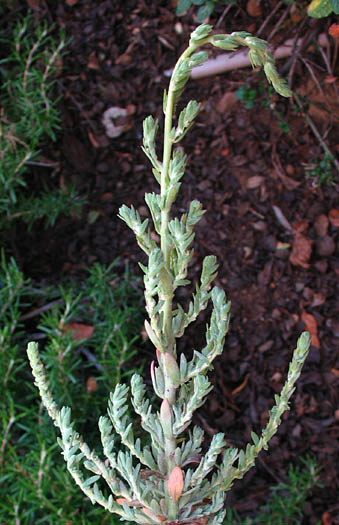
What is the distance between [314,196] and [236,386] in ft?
2.48

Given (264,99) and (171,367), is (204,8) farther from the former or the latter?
(171,367)

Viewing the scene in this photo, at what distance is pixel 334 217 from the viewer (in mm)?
2156

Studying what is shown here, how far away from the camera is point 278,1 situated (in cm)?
227

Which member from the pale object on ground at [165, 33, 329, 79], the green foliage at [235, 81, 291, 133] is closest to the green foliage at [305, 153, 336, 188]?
the green foliage at [235, 81, 291, 133]

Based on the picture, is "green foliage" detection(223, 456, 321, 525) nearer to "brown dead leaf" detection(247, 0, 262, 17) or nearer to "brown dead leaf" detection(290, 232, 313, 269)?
"brown dead leaf" detection(290, 232, 313, 269)

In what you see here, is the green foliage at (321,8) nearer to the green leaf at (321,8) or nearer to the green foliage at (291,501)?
the green leaf at (321,8)

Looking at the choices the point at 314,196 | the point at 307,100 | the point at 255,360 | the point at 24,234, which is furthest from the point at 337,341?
the point at 24,234

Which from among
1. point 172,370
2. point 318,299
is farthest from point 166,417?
point 318,299

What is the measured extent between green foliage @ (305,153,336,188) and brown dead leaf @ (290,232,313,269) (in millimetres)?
200

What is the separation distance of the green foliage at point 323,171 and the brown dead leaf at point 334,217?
0.11 m

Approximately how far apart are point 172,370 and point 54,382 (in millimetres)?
1007

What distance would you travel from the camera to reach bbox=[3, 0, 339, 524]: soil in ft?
6.73

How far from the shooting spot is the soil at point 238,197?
2.05 meters

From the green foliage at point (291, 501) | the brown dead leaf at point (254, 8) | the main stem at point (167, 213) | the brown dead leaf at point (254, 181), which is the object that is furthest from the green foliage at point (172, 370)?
the brown dead leaf at point (254, 8)
